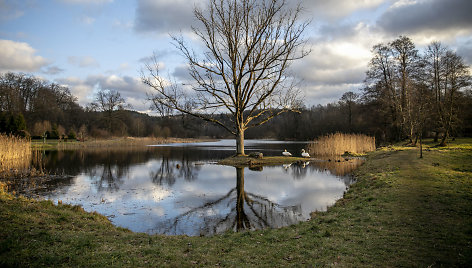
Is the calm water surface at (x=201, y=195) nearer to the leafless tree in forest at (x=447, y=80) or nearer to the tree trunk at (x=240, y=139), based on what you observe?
the tree trunk at (x=240, y=139)

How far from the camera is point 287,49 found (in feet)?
61.6

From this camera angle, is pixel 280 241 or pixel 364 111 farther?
pixel 364 111

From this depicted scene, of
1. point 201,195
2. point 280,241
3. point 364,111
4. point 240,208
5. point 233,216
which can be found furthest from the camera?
point 364,111

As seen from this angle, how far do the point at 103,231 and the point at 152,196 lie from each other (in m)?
4.54

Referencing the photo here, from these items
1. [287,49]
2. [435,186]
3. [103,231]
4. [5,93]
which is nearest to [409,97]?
[287,49]

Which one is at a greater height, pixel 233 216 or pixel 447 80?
pixel 447 80

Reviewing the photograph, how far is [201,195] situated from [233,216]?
295 centimetres

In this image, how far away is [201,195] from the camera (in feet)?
34.3

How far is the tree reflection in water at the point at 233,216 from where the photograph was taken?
6863 millimetres

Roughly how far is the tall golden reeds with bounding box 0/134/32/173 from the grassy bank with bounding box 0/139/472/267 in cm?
1155

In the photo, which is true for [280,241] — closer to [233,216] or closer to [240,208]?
[233,216]

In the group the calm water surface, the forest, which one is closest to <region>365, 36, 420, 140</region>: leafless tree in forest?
the forest

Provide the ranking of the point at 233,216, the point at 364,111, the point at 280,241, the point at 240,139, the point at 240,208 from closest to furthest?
the point at 280,241 < the point at 233,216 < the point at 240,208 < the point at 240,139 < the point at 364,111

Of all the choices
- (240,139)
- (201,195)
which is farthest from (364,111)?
(201,195)
